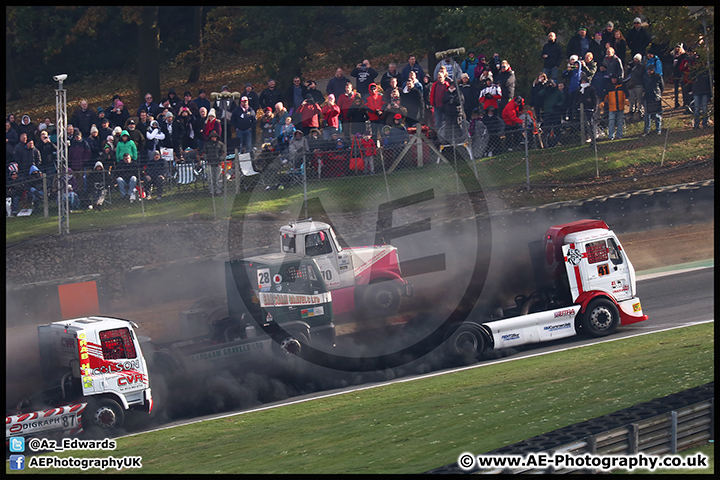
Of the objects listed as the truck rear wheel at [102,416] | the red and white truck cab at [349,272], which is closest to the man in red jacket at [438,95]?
the red and white truck cab at [349,272]

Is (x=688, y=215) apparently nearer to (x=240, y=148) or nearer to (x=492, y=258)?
(x=492, y=258)

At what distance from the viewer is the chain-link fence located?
21625 millimetres

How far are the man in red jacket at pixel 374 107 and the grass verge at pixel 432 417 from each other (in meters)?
11.1

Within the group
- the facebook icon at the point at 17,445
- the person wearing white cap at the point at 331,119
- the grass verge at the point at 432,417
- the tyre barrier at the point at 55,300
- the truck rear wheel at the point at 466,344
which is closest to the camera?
the grass verge at the point at 432,417

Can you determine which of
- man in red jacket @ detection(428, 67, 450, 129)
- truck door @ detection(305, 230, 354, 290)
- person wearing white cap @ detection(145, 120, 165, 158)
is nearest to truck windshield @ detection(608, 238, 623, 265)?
truck door @ detection(305, 230, 354, 290)

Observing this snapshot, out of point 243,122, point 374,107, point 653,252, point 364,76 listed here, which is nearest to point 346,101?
point 374,107

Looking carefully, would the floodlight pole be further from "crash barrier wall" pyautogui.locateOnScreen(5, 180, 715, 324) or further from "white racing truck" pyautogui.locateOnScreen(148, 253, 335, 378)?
"white racing truck" pyautogui.locateOnScreen(148, 253, 335, 378)

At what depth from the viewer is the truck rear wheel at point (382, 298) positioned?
17.7 meters

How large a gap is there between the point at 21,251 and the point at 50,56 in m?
20.9

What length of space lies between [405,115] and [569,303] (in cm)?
1012

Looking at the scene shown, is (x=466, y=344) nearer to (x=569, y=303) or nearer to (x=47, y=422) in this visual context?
(x=569, y=303)

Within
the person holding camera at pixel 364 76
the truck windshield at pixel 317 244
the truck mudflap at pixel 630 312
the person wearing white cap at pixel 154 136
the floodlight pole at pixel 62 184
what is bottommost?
the truck mudflap at pixel 630 312

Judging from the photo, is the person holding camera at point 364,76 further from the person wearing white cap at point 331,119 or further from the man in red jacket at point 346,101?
the person wearing white cap at point 331,119

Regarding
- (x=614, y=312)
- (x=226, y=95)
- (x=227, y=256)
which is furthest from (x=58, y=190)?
(x=614, y=312)
